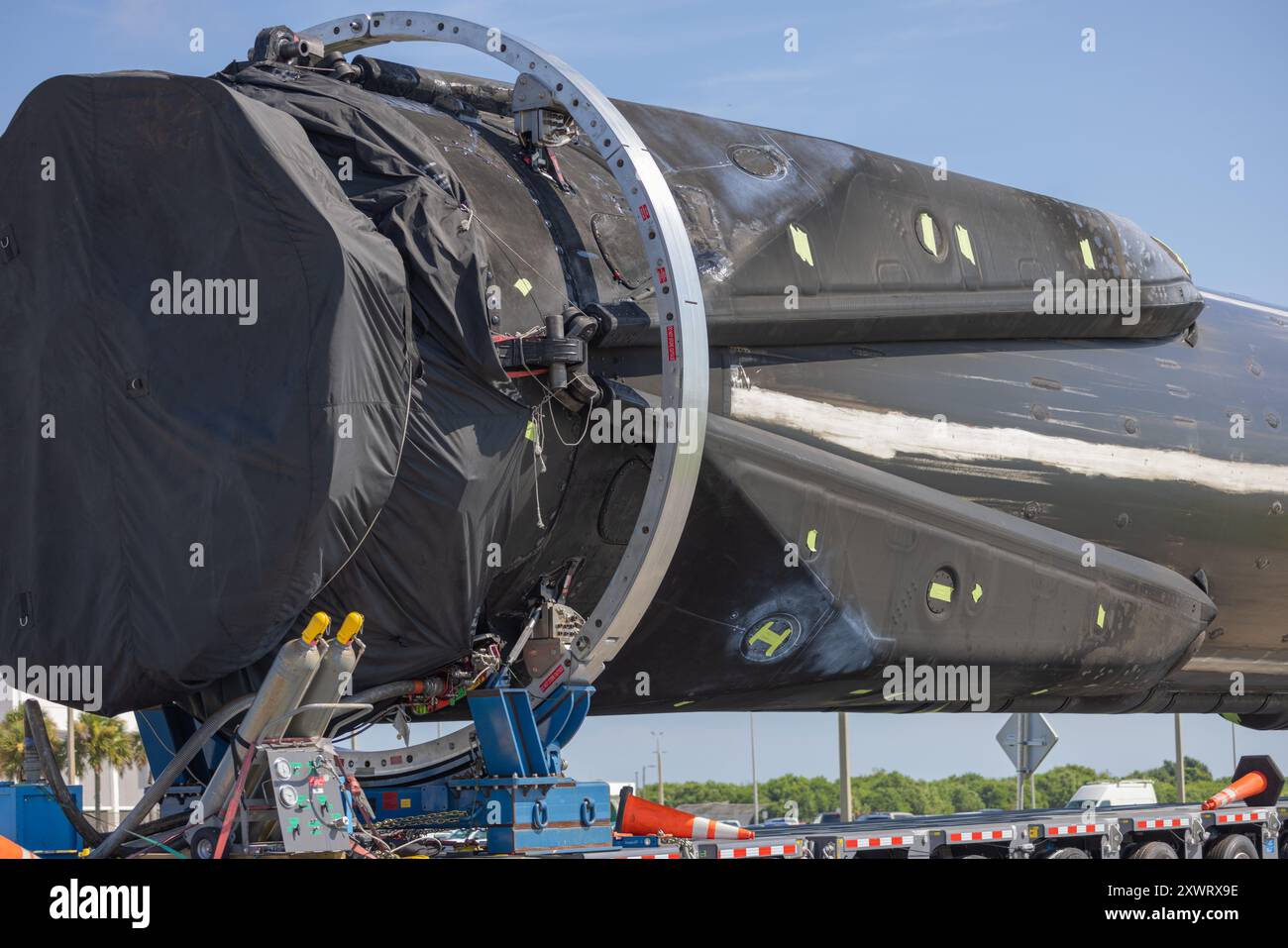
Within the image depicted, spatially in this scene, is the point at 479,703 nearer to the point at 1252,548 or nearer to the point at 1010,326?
the point at 1010,326

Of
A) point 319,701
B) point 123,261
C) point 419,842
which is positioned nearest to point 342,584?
point 319,701

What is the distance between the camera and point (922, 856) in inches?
358

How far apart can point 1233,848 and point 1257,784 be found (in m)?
1.33

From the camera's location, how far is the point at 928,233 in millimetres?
9375

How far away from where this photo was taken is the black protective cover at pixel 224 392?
6.89 meters

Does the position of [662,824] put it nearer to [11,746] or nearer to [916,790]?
[11,746]

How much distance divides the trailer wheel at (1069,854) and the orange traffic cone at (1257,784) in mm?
2463

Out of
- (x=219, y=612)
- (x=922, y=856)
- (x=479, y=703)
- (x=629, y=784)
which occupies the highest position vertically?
(x=219, y=612)

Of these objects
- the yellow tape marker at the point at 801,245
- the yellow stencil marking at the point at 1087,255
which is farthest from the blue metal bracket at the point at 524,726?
the yellow stencil marking at the point at 1087,255

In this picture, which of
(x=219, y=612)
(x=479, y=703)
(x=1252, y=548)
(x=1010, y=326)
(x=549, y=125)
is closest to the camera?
(x=219, y=612)

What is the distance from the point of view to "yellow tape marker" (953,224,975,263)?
955cm

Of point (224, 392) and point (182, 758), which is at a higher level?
point (224, 392)

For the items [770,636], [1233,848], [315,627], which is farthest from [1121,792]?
[315,627]

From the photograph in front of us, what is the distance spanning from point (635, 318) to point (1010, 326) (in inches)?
117
